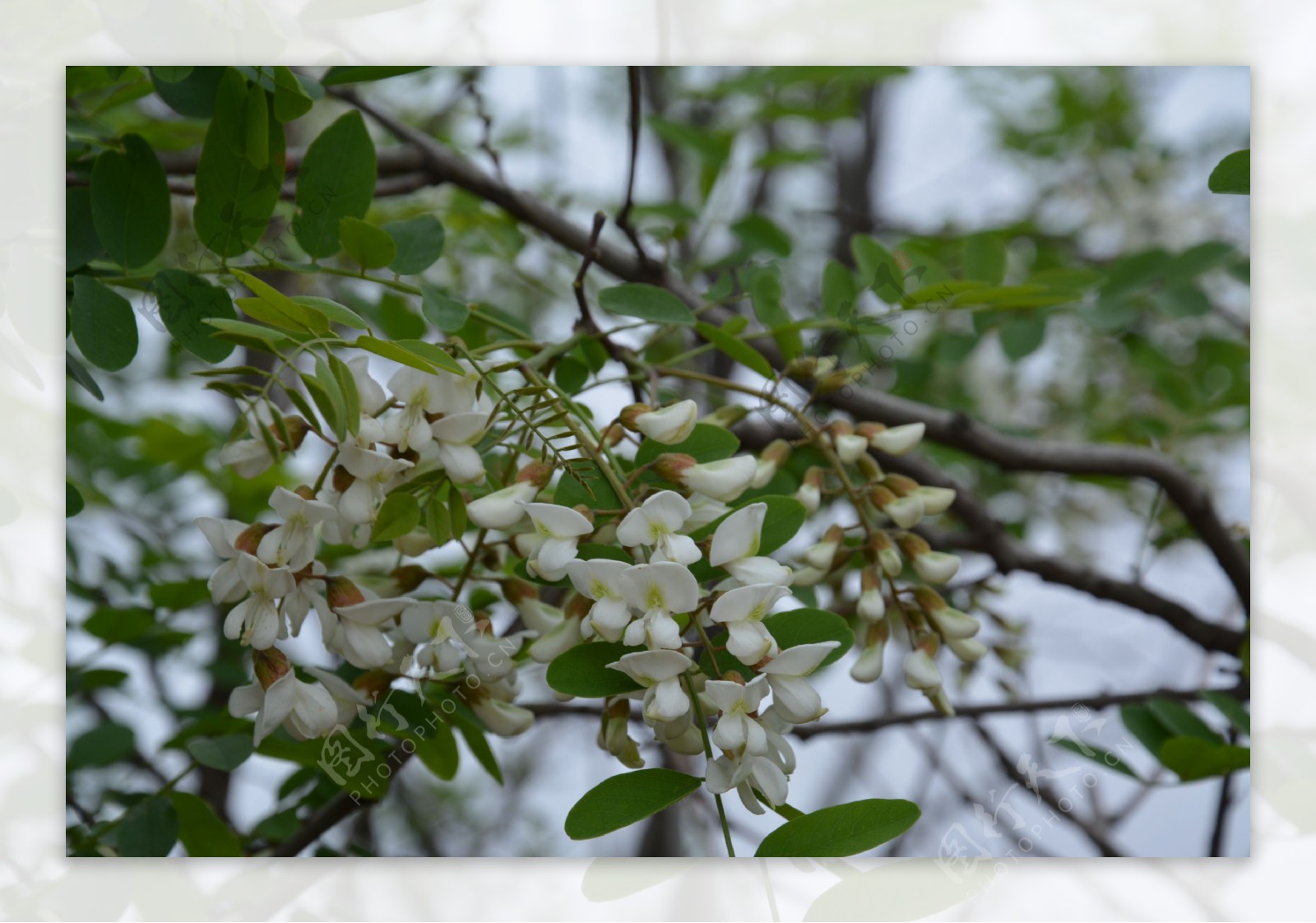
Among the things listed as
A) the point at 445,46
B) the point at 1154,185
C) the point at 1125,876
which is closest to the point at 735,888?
the point at 1125,876

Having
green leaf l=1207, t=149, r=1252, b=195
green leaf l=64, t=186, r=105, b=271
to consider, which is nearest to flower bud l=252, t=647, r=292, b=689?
green leaf l=64, t=186, r=105, b=271

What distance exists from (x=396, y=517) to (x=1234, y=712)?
0.71 metres

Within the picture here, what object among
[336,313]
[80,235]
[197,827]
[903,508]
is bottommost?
[197,827]

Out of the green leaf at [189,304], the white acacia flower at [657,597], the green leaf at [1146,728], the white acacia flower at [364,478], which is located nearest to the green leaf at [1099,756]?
the green leaf at [1146,728]

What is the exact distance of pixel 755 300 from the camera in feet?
2.74

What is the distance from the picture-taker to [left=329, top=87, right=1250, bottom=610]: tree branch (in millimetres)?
838

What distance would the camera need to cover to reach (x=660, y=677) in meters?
0.48

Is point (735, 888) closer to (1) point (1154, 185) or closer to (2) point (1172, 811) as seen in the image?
(2) point (1172, 811)

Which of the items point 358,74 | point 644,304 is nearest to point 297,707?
point 644,304

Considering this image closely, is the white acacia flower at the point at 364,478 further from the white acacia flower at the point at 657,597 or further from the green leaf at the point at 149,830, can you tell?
the green leaf at the point at 149,830

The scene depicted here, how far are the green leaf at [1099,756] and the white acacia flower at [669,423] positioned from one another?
49 centimetres

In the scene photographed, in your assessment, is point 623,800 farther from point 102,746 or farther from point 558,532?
point 102,746

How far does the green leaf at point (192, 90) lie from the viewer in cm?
69

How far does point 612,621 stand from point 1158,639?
117cm
